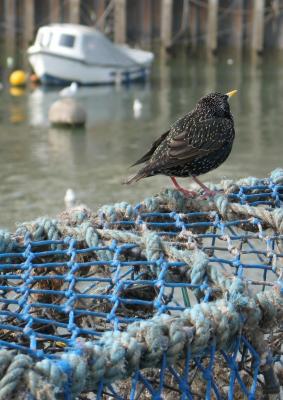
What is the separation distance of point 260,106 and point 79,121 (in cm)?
443

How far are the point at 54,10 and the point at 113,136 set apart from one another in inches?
517

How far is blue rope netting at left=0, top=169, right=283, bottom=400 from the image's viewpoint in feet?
7.46

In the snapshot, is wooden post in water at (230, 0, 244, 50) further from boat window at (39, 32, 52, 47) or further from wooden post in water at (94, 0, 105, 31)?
boat window at (39, 32, 52, 47)

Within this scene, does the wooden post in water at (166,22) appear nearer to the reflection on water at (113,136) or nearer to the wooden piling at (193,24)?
the wooden piling at (193,24)

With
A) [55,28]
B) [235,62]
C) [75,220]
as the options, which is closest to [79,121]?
[55,28]

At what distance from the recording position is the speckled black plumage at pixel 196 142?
451 centimetres

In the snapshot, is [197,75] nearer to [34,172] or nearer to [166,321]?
[34,172]

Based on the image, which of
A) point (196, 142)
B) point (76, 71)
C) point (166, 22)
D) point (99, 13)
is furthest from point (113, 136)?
point (99, 13)

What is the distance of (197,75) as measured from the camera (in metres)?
23.0

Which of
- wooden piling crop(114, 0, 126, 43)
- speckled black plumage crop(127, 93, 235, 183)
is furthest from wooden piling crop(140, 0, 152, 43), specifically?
speckled black plumage crop(127, 93, 235, 183)

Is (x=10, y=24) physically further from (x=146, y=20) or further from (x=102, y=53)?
(x=102, y=53)

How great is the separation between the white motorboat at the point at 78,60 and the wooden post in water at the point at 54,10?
17.8 ft

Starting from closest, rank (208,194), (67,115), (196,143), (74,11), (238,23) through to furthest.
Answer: (208,194), (196,143), (67,115), (74,11), (238,23)

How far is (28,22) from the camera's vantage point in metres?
27.0
